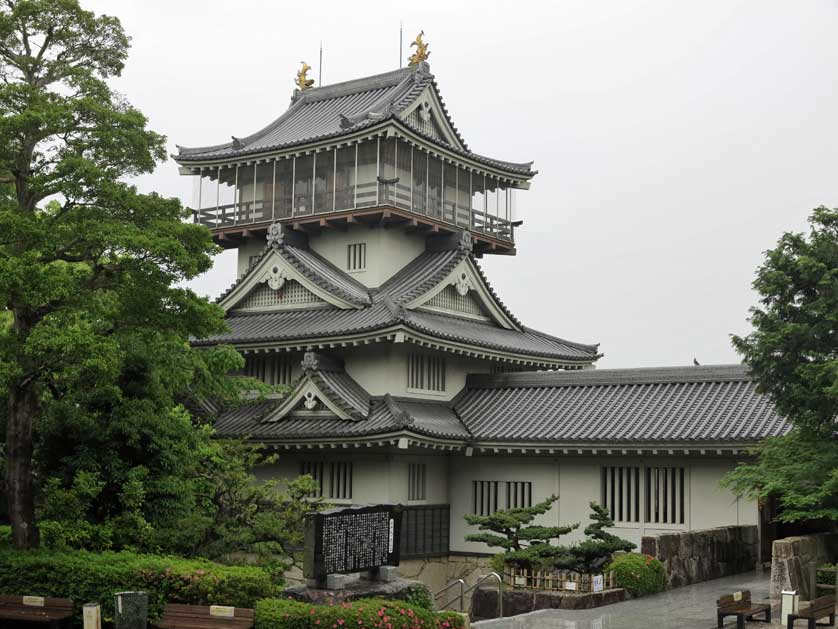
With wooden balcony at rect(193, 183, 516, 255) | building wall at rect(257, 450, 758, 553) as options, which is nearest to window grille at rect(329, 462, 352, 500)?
building wall at rect(257, 450, 758, 553)

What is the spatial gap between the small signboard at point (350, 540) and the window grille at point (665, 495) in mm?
11138

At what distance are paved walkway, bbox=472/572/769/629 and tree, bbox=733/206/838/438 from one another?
4.49 m

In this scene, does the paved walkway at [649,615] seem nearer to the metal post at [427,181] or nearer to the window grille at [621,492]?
the window grille at [621,492]

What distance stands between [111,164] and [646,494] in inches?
671

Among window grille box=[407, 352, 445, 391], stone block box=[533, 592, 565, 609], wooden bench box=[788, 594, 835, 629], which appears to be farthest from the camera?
window grille box=[407, 352, 445, 391]

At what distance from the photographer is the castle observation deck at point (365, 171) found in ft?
120

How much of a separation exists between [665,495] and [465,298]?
1075 cm

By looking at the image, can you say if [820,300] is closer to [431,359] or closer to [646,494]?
[646,494]

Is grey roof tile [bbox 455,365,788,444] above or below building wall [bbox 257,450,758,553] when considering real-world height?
above

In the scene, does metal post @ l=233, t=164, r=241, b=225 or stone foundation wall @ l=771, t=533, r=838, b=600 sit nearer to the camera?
stone foundation wall @ l=771, t=533, r=838, b=600

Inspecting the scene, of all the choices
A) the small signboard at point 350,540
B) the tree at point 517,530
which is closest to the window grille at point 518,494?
the tree at point 517,530

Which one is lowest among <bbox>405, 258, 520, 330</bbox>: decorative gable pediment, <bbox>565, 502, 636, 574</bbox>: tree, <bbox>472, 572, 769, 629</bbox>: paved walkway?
<bbox>472, 572, 769, 629</bbox>: paved walkway

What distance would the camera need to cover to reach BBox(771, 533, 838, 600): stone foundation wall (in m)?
21.9

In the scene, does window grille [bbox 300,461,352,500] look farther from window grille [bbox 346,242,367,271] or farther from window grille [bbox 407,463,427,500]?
window grille [bbox 346,242,367,271]
